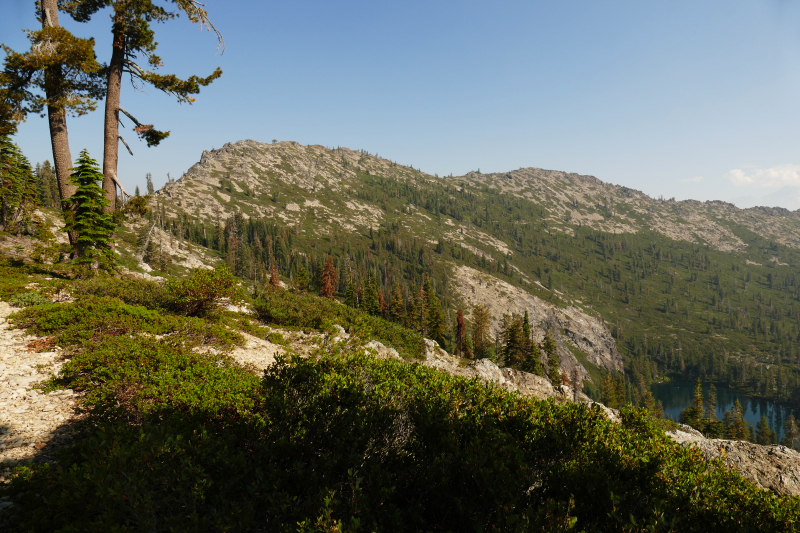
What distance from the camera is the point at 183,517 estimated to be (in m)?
4.11

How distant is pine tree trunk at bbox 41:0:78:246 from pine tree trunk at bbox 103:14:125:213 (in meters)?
1.97

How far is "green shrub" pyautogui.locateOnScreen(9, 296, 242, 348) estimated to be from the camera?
11.5 metres

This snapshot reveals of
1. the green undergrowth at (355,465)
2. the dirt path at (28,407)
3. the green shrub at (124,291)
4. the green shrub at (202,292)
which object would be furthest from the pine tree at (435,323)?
the dirt path at (28,407)

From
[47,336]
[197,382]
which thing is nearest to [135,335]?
[47,336]

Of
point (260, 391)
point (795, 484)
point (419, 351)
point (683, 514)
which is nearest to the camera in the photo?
point (683, 514)

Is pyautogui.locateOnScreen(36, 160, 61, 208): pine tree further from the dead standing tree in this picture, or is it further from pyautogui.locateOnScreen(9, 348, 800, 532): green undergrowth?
pyautogui.locateOnScreen(9, 348, 800, 532): green undergrowth

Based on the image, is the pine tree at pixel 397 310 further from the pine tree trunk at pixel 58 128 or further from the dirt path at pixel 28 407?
the dirt path at pixel 28 407

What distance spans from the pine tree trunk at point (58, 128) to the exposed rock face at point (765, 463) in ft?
103

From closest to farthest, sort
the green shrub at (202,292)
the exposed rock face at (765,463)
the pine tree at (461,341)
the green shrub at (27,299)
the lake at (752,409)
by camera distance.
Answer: the green shrub at (27,299) < the exposed rock face at (765,463) < the green shrub at (202,292) < the pine tree at (461,341) < the lake at (752,409)

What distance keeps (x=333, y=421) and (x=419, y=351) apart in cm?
3153

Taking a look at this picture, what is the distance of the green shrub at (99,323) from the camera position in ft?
37.9

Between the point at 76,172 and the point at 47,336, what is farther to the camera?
the point at 76,172

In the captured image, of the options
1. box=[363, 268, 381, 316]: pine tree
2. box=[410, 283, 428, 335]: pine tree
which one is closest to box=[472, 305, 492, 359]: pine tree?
box=[410, 283, 428, 335]: pine tree

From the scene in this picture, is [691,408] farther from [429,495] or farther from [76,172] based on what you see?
[76,172]
